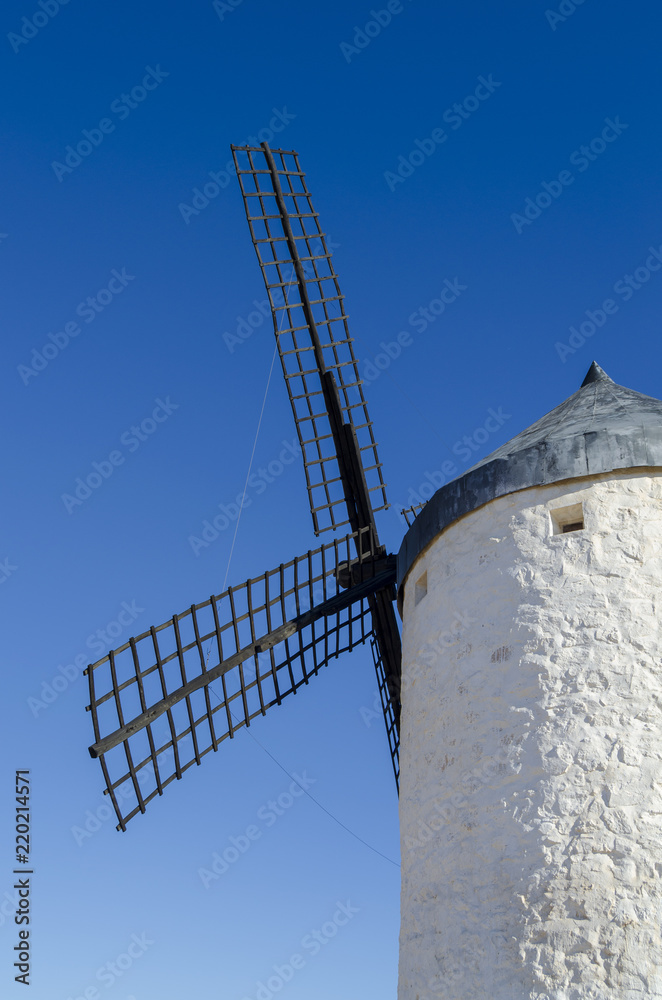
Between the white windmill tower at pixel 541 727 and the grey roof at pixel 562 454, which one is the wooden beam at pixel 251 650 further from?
the white windmill tower at pixel 541 727

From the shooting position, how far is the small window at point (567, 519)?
5.70 meters

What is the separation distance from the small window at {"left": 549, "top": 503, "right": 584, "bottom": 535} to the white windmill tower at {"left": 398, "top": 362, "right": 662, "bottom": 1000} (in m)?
0.01

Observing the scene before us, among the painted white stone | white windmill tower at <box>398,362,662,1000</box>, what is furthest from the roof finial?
the painted white stone

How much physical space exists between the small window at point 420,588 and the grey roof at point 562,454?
150 millimetres

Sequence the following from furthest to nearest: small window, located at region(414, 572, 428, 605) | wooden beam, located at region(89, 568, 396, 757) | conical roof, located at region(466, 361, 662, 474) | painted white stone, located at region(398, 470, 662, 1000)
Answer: wooden beam, located at region(89, 568, 396, 757), small window, located at region(414, 572, 428, 605), conical roof, located at region(466, 361, 662, 474), painted white stone, located at region(398, 470, 662, 1000)

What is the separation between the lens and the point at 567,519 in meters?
5.75

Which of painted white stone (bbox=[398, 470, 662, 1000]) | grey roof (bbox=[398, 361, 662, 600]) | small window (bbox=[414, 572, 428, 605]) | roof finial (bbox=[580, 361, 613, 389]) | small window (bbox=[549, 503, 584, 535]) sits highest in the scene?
roof finial (bbox=[580, 361, 613, 389])

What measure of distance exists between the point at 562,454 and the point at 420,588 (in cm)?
139

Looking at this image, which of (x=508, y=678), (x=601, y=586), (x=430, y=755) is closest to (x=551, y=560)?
(x=601, y=586)

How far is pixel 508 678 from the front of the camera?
5.45 m

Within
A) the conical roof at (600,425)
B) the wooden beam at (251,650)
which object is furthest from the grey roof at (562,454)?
the wooden beam at (251,650)

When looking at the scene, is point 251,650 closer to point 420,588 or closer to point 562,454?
point 420,588

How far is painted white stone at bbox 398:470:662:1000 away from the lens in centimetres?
472

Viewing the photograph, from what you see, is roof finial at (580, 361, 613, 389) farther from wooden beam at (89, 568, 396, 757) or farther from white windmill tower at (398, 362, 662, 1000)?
wooden beam at (89, 568, 396, 757)
